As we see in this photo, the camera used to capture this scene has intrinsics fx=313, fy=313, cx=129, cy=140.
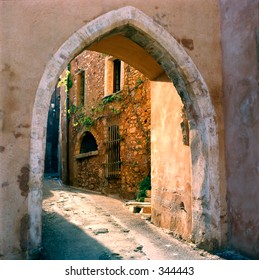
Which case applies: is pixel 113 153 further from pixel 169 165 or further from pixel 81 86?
pixel 169 165

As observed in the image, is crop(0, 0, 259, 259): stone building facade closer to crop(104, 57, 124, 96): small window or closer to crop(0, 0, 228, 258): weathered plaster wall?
crop(0, 0, 228, 258): weathered plaster wall

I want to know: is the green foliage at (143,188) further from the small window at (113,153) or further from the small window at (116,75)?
the small window at (116,75)

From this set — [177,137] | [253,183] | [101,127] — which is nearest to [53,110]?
A: [101,127]

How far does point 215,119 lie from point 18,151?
2.38 m

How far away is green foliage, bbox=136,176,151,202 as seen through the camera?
713 cm

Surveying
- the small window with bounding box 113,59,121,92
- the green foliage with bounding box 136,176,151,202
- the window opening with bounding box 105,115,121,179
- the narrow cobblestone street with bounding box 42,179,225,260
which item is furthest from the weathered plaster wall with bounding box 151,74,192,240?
the small window with bounding box 113,59,121,92

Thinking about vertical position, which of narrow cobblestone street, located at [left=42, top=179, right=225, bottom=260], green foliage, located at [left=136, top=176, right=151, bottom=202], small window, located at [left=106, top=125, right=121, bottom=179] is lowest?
narrow cobblestone street, located at [left=42, top=179, right=225, bottom=260]

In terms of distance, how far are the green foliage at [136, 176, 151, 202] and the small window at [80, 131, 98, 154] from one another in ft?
13.0

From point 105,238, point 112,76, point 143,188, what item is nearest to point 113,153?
point 143,188

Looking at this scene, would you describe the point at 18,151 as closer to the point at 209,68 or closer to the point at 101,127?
the point at 209,68

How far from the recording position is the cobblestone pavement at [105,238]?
3605 mm

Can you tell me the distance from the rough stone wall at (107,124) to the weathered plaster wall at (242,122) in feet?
12.7

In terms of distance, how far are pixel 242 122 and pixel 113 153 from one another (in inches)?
233

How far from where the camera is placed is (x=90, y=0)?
3.63 metres
